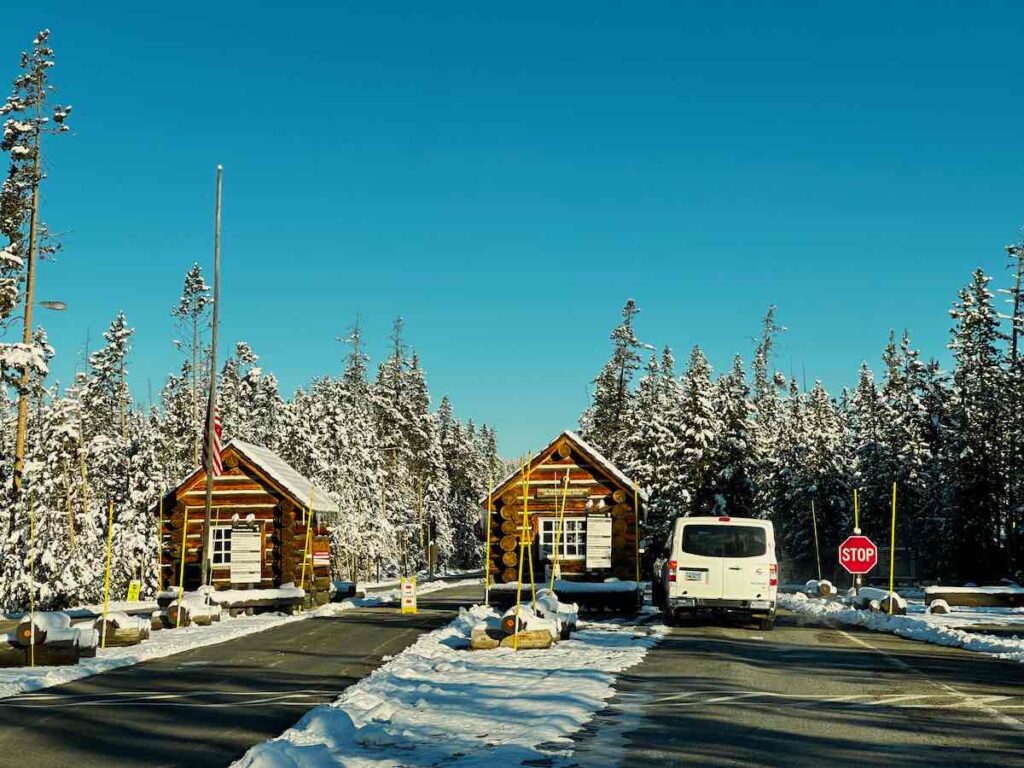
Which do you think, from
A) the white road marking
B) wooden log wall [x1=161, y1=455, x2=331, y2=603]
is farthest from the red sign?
wooden log wall [x1=161, y1=455, x2=331, y2=603]

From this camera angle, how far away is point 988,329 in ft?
207

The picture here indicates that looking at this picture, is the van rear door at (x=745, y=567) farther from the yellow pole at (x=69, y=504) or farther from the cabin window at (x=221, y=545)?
the yellow pole at (x=69, y=504)

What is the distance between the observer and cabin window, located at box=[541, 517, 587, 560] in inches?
1352

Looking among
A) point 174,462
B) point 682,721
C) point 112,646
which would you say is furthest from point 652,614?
point 174,462

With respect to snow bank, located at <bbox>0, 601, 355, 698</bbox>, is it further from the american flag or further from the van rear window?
the van rear window

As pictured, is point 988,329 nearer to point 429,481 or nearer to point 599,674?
point 429,481

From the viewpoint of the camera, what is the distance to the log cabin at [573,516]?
34.0m

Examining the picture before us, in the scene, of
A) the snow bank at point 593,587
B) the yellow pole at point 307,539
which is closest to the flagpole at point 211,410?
the yellow pole at point 307,539

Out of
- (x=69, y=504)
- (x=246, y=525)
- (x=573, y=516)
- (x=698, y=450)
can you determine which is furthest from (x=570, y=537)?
(x=698, y=450)

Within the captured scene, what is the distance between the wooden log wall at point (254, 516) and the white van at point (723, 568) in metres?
17.7

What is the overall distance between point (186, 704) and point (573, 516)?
21883 mm

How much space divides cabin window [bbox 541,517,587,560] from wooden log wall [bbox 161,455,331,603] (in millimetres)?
8627

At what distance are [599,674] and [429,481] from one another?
81571 millimetres

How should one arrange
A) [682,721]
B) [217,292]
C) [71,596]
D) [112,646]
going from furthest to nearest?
[71,596], [217,292], [112,646], [682,721]
